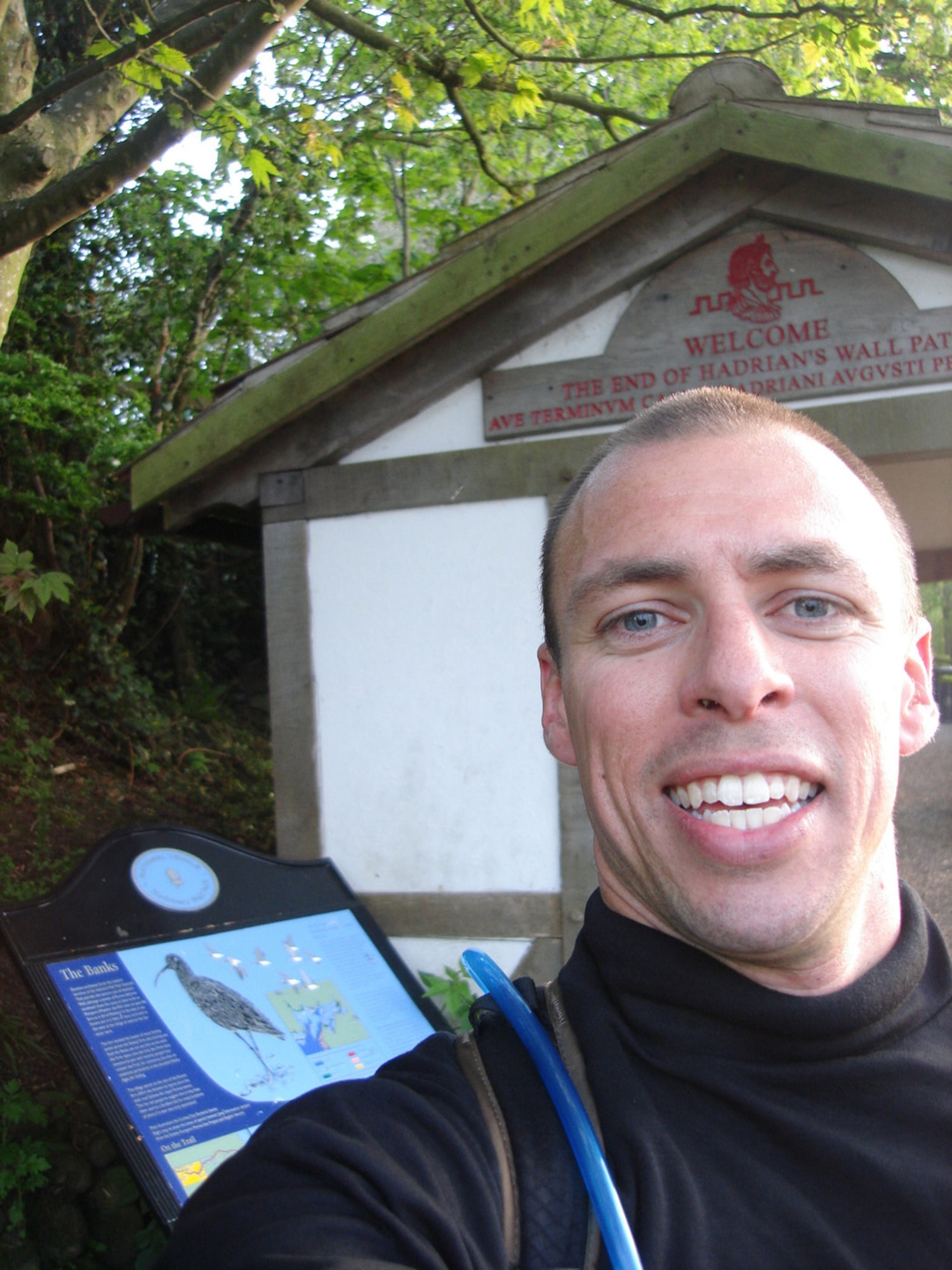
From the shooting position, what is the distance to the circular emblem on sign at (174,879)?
3926 mm

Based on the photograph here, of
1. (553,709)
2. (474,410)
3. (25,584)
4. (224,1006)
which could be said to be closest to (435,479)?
(474,410)

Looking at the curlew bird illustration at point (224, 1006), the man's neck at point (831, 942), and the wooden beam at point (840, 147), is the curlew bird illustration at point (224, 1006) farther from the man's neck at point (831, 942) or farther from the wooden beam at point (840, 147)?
the wooden beam at point (840, 147)

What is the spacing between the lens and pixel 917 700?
1.60m

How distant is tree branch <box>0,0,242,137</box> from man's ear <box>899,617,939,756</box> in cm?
302

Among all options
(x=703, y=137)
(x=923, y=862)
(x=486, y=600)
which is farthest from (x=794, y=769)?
(x=923, y=862)

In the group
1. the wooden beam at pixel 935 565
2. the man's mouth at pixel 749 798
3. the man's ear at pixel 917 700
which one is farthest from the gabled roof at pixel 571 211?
the wooden beam at pixel 935 565

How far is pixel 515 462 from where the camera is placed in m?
4.89

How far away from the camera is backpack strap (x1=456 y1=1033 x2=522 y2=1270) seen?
112 cm

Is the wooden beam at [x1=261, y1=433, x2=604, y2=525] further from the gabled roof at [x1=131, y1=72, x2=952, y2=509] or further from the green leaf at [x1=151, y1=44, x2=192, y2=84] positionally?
the green leaf at [x1=151, y1=44, x2=192, y2=84]

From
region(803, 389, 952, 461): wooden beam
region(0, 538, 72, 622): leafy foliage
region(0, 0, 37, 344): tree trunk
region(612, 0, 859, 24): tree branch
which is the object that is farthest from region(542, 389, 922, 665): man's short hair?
region(612, 0, 859, 24): tree branch

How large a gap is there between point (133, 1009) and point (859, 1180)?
2791mm

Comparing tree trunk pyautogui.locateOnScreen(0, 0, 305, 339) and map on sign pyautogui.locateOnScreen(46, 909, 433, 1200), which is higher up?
tree trunk pyautogui.locateOnScreen(0, 0, 305, 339)

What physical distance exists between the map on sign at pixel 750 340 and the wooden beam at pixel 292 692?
1.14 metres

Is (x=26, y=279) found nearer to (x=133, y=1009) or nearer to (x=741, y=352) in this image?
(x=741, y=352)
